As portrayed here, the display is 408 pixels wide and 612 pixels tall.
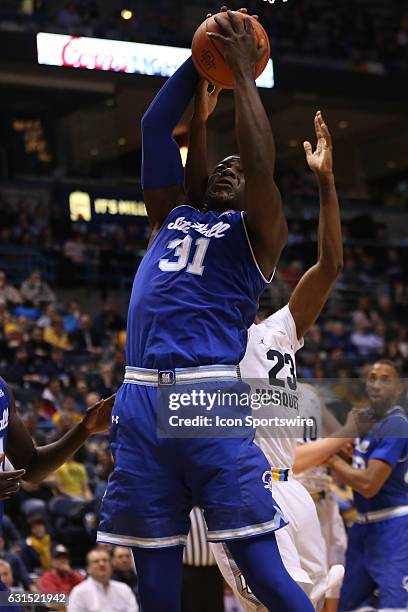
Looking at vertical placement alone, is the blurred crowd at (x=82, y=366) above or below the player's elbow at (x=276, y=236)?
below

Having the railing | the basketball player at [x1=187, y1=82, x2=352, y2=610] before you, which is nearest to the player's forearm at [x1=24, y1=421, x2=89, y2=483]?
the basketball player at [x1=187, y1=82, x2=352, y2=610]

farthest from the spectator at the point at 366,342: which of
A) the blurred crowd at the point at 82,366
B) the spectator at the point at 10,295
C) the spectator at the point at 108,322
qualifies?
the spectator at the point at 10,295

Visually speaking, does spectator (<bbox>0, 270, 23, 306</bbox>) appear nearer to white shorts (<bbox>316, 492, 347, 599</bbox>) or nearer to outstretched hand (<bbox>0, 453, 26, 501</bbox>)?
white shorts (<bbox>316, 492, 347, 599</bbox>)

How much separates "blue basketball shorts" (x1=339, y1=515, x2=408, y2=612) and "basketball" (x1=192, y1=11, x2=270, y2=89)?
3.47 metres

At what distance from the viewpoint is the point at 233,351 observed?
11.8 feet

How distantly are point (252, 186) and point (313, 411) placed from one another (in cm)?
319

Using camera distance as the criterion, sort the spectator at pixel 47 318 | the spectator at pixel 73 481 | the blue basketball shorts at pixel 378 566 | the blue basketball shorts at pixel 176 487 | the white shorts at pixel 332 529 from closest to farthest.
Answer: the blue basketball shorts at pixel 176 487 < the blue basketball shorts at pixel 378 566 < the white shorts at pixel 332 529 < the spectator at pixel 73 481 < the spectator at pixel 47 318

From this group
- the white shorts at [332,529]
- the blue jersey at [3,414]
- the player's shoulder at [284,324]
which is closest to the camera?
the blue jersey at [3,414]

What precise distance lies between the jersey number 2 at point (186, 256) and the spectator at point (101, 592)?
467 centimetres

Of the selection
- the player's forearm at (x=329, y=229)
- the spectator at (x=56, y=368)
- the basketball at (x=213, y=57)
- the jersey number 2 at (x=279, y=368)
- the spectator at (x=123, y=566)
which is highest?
the basketball at (x=213, y=57)

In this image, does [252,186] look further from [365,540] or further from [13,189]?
[13,189]

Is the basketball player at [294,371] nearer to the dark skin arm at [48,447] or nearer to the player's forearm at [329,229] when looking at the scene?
the player's forearm at [329,229]

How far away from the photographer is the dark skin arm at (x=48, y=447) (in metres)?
4.39

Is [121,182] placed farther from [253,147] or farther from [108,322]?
[253,147]
